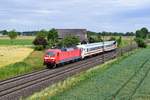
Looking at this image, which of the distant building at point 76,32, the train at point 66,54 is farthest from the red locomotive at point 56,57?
the distant building at point 76,32

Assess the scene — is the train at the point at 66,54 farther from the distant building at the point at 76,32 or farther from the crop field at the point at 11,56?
the distant building at the point at 76,32

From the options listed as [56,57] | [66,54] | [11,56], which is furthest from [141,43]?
[56,57]

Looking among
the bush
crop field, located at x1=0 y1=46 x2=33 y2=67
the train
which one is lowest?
the bush

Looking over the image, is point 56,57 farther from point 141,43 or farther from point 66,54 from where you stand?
point 141,43

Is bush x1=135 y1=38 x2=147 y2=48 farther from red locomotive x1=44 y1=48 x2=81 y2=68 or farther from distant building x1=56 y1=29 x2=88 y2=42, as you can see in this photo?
red locomotive x1=44 y1=48 x2=81 y2=68

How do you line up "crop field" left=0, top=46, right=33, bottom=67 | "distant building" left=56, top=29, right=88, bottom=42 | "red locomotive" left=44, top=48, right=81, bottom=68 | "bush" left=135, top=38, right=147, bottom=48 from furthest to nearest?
"bush" left=135, top=38, right=147, bottom=48
"distant building" left=56, top=29, right=88, bottom=42
"crop field" left=0, top=46, right=33, bottom=67
"red locomotive" left=44, top=48, right=81, bottom=68

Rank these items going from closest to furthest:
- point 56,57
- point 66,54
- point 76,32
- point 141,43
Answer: point 56,57 < point 66,54 < point 141,43 < point 76,32

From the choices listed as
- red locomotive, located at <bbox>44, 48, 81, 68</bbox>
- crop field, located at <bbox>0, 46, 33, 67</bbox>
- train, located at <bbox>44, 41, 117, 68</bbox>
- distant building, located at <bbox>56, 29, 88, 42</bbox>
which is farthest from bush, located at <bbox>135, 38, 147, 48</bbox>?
red locomotive, located at <bbox>44, 48, 81, 68</bbox>

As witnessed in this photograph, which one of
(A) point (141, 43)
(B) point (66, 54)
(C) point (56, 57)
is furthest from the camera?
(A) point (141, 43)

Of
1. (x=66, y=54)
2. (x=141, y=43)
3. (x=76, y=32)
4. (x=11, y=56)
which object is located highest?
(x=66, y=54)

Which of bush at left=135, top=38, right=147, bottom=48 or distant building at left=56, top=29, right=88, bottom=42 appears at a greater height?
distant building at left=56, top=29, right=88, bottom=42

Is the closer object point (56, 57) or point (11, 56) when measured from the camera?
point (56, 57)

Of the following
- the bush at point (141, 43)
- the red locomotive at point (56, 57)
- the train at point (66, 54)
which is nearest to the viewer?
the red locomotive at point (56, 57)

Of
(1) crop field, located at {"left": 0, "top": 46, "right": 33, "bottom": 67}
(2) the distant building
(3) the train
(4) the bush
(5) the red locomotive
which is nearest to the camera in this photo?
(5) the red locomotive
